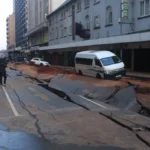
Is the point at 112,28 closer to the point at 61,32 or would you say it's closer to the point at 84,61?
the point at 84,61

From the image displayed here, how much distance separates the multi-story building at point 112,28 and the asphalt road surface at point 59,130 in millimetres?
19740

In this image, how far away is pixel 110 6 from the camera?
4138 cm

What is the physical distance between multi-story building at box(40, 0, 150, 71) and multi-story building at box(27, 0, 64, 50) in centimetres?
1933

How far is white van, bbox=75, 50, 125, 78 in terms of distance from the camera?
26656 millimetres

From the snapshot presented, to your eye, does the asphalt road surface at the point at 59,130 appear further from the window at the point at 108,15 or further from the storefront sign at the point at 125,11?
the window at the point at 108,15

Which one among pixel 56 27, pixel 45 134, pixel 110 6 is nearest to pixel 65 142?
pixel 45 134

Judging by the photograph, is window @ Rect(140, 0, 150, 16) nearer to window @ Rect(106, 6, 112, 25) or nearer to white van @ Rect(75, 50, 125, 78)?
window @ Rect(106, 6, 112, 25)

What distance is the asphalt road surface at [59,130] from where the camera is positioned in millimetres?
7539

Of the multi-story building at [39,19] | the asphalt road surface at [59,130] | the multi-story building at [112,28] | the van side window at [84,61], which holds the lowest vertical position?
the asphalt road surface at [59,130]

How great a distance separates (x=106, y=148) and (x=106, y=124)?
8.47ft

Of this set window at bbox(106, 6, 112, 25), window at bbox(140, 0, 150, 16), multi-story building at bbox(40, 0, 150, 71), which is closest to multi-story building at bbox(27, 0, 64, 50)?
multi-story building at bbox(40, 0, 150, 71)

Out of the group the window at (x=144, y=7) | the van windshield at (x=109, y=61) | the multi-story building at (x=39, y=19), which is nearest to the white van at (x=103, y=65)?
the van windshield at (x=109, y=61)

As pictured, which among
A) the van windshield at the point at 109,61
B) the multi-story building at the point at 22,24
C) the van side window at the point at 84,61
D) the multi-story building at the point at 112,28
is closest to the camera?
the van windshield at the point at 109,61

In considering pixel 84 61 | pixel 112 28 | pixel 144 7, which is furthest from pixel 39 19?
pixel 84 61
